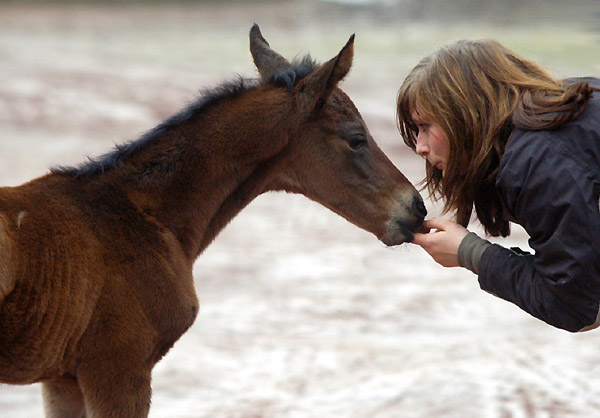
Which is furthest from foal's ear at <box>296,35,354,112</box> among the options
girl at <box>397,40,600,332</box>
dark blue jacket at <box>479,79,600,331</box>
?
dark blue jacket at <box>479,79,600,331</box>

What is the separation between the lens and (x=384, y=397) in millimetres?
4562

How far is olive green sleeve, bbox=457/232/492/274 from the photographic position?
2.56 metres

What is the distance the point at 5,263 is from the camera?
2.47 metres

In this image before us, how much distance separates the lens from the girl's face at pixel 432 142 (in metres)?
2.65

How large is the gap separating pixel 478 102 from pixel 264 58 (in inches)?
40.3

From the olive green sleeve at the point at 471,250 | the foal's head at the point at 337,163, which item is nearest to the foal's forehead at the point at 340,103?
the foal's head at the point at 337,163

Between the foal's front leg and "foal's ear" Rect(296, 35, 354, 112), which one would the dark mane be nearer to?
"foal's ear" Rect(296, 35, 354, 112)

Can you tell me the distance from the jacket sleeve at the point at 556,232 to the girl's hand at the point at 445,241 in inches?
11.3

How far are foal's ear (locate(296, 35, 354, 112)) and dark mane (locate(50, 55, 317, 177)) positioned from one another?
0.27 feet

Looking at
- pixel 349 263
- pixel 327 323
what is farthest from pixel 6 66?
pixel 327 323

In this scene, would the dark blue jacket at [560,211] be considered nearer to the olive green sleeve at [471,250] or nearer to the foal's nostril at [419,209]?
the olive green sleeve at [471,250]

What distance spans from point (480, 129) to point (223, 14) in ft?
83.3

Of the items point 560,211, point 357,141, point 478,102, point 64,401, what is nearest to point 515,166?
point 560,211

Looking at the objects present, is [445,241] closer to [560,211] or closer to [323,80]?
[560,211]
